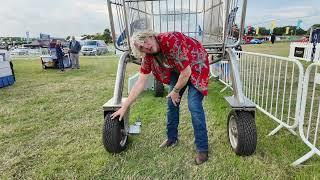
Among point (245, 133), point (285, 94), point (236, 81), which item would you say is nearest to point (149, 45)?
point (236, 81)

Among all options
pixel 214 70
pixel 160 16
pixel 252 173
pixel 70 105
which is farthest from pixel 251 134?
pixel 214 70

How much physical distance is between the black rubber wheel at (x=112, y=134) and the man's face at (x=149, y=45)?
84 centimetres

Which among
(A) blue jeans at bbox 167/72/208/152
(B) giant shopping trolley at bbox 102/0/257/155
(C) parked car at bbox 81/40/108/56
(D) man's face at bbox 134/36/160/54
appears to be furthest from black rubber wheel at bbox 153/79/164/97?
(C) parked car at bbox 81/40/108/56

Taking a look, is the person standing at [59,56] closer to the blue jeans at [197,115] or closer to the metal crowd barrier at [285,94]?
the metal crowd barrier at [285,94]

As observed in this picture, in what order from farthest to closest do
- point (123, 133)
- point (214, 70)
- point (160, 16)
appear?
point (214, 70) < point (160, 16) < point (123, 133)

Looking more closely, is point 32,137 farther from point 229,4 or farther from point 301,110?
point 301,110

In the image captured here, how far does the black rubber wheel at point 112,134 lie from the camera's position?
2.83 metres

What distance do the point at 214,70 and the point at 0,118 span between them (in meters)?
5.43

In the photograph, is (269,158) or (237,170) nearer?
(237,170)

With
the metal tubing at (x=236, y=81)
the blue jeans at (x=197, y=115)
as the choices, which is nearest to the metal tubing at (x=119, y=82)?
the blue jeans at (x=197, y=115)

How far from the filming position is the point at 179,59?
7.95 feet

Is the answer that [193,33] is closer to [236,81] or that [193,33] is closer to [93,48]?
[236,81]

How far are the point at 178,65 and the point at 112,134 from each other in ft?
3.23

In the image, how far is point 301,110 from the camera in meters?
3.01
